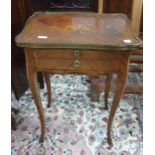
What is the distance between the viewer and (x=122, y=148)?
4.22 ft

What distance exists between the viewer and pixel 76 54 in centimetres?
94

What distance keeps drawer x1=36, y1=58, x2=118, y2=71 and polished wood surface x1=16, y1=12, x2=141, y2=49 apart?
3.4 inches

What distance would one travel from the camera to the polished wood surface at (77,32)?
90 cm

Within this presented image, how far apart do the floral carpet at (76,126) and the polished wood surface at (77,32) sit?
2.18 ft

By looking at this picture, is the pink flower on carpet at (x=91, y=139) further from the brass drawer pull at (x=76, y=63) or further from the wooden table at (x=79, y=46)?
the brass drawer pull at (x=76, y=63)

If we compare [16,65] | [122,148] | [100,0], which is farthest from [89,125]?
[100,0]

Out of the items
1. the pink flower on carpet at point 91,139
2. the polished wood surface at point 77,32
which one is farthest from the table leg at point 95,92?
the polished wood surface at point 77,32

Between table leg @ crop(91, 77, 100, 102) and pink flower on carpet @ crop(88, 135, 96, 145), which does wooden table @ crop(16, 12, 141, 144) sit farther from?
table leg @ crop(91, 77, 100, 102)

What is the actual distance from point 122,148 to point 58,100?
23.1 inches

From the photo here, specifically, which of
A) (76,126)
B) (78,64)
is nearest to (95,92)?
(76,126)

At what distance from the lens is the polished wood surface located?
0.90 metres

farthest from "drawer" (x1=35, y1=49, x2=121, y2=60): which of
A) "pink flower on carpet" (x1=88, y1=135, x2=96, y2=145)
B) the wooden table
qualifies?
"pink flower on carpet" (x1=88, y1=135, x2=96, y2=145)

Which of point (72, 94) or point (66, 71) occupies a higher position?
point (66, 71)
